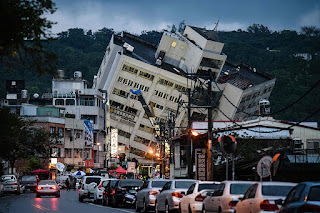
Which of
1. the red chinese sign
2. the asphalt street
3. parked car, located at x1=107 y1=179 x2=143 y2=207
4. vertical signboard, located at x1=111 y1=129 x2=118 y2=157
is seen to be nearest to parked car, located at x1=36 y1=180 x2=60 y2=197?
the asphalt street

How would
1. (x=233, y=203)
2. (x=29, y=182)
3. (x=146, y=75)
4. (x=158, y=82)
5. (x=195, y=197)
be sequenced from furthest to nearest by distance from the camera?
(x=158, y=82)
(x=146, y=75)
(x=29, y=182)
(x=195, y=197)
(x=233, y=203)

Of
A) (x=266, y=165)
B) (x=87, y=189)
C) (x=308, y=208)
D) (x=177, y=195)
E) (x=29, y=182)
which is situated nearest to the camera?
(x=308, y=208)

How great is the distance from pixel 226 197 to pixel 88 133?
10313 cm

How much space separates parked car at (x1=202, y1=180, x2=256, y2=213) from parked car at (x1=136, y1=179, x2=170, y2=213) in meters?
8.46

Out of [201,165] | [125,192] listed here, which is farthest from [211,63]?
[125,192]

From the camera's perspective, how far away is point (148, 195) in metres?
31.7

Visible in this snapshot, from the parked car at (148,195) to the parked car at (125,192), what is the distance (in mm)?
3579

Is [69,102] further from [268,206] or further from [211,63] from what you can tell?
[268,206]

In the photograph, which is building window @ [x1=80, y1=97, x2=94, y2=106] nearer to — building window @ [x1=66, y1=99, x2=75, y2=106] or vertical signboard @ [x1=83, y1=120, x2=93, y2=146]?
building window @ [x1=66, y1=99, x2=75, y2=106]

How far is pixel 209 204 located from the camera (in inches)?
898

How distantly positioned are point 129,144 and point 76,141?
1808 cm

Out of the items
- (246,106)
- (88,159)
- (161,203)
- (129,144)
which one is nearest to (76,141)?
(88,159)

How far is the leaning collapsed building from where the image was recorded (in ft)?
429

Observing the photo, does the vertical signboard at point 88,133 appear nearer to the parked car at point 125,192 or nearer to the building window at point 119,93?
the building window at point 119,93
